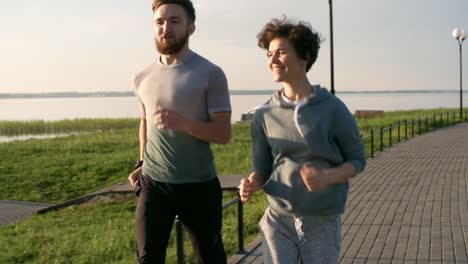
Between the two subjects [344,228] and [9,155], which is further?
[9,155]

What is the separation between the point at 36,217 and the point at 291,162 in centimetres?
931

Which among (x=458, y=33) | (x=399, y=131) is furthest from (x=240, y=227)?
(x=458, y=33)

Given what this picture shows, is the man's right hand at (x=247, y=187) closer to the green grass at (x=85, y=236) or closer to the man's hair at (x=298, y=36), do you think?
the man's hair at (x=298, y=36)

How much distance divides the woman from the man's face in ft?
1.67

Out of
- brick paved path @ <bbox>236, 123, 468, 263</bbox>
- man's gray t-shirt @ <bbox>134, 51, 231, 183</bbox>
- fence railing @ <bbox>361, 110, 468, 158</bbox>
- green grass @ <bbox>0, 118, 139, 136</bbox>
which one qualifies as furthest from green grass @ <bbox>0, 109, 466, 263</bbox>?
green grass @ <bbox>0, 118, 139, 136</bbox>

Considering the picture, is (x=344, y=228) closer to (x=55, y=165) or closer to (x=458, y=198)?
(x=458, y=198)

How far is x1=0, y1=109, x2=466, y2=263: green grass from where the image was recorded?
777 cm

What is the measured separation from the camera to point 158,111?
3021mm

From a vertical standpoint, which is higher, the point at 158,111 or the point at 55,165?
the point at 158,111

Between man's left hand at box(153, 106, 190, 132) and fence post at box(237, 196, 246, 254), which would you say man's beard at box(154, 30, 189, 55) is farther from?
fence post at box(237, 196, 246, 254)

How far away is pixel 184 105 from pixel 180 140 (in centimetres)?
18

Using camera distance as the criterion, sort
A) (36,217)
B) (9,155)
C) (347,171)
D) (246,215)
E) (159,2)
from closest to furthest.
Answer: (347,171), (159,2), (246,215), (36,217), (9,155)

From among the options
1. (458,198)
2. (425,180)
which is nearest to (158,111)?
(458,198)

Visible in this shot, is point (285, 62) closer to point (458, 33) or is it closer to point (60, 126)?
point (458, 33)
